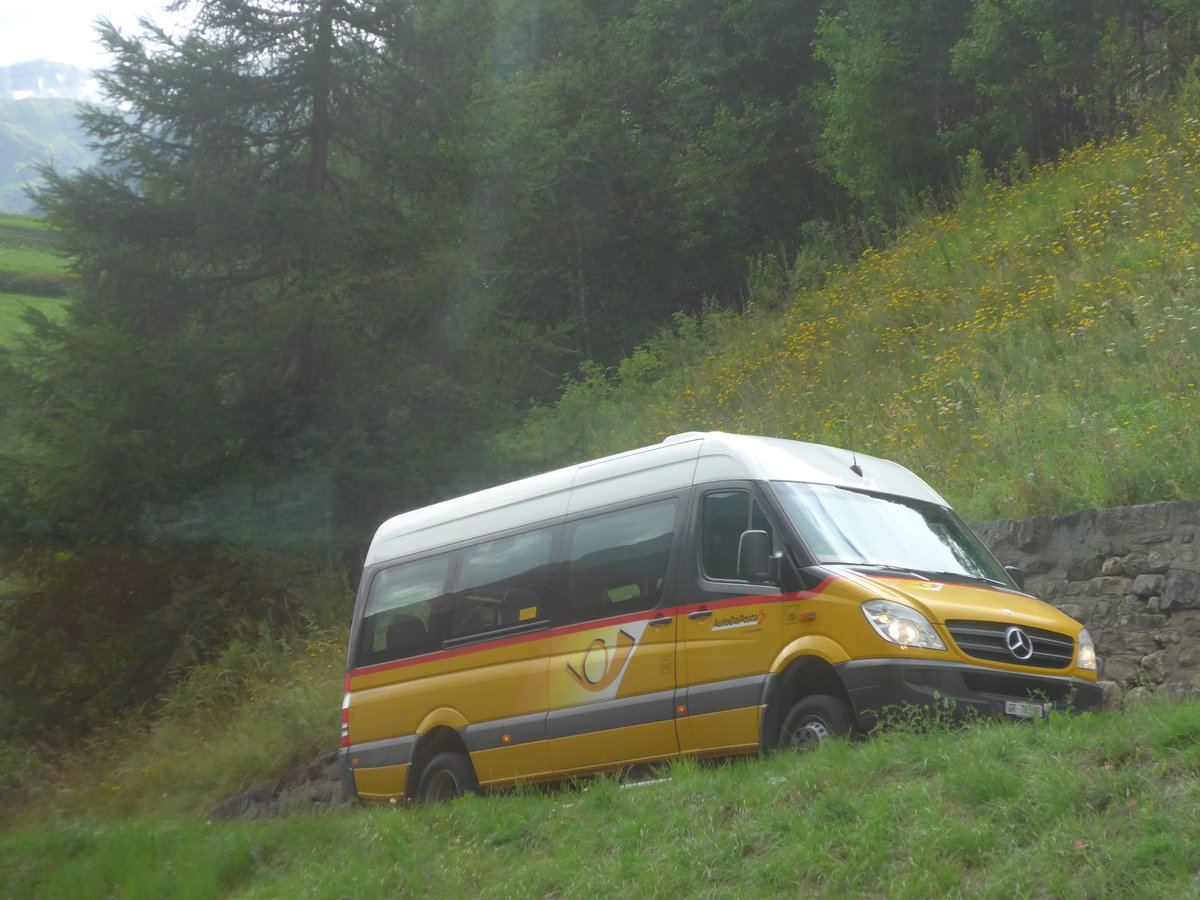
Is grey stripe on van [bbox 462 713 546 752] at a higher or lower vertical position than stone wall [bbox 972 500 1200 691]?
lower

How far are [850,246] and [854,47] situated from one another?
3.71 metres

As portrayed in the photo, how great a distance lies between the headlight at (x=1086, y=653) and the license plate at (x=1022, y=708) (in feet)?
2.08

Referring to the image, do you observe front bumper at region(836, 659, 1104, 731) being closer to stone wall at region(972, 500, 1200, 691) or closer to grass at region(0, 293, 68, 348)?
stone wall at region(972, 500, 1200, 691)

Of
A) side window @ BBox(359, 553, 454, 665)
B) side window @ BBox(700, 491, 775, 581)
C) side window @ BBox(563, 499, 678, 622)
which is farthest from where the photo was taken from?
side window @ BBox(359, 553, 454, 665)

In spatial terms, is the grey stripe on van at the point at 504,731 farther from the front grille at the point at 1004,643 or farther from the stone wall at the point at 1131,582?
the stone wall at the point at 1131,582

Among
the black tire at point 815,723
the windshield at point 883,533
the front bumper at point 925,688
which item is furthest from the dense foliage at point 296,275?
the front bumper at point 925,688

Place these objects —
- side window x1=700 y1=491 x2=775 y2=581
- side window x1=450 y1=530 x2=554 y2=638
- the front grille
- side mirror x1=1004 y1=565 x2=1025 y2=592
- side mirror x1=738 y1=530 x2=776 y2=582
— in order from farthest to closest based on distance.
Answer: side window x1=450 y1=530 x2=554 y2=638 → side mirror x1=1004 y1=565 x2=1025 y2=592 → side window x1=700 y1=491 x2=775 y2=581 → side mirror x1=738 y1=530 x2=776 y2=582 → the front grille

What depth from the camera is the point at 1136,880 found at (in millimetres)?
4961

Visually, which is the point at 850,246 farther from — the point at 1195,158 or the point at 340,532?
the point at 340,532

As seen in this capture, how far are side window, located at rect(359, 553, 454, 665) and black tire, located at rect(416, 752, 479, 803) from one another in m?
0.97

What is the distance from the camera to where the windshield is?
8.28 meters

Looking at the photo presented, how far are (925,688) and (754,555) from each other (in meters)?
1.32

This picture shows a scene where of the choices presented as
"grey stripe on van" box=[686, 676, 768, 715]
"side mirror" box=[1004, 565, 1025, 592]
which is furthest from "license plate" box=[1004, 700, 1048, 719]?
"side mirror" box=[1004, 565, 1025, 592]

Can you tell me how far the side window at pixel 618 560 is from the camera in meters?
9.01
